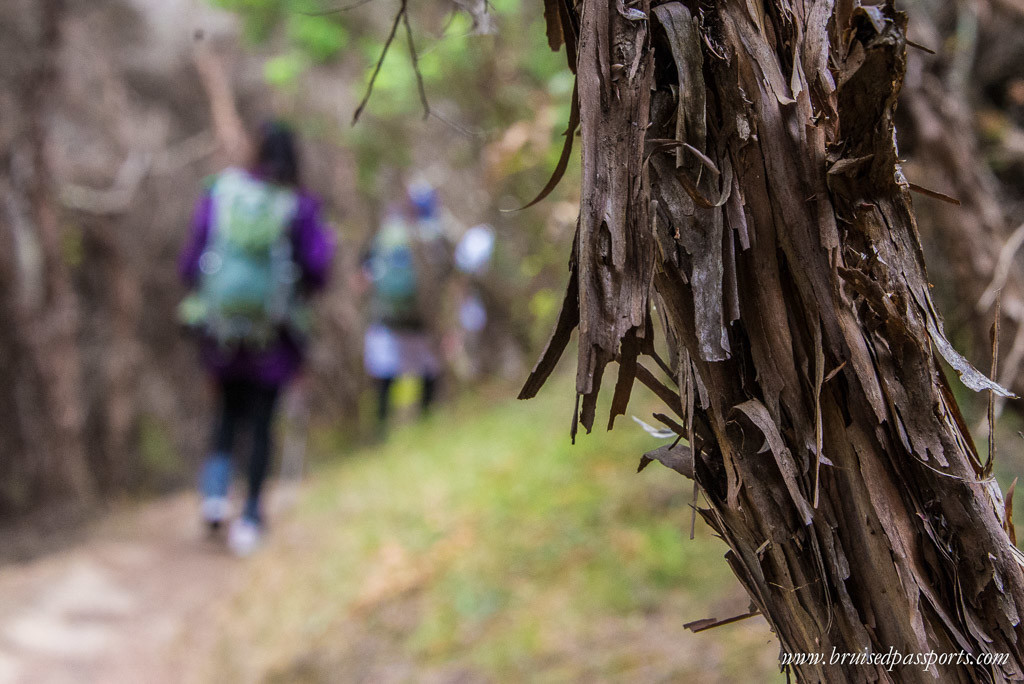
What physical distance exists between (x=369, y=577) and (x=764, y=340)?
115 inches

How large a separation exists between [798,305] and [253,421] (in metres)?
3.98

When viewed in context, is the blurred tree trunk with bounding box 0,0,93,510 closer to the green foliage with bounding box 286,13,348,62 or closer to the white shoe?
the green foliage with bounding box 286,13,348,62

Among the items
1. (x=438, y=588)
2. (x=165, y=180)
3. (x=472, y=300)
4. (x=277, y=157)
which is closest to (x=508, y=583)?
(x=438, y=588)

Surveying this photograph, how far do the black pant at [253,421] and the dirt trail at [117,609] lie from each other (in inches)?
20.2

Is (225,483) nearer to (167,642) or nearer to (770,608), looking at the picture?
(167,642)

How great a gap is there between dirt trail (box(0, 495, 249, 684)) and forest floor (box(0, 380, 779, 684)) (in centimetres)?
1

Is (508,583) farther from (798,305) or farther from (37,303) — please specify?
(37,303)

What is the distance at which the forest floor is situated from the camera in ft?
8.47

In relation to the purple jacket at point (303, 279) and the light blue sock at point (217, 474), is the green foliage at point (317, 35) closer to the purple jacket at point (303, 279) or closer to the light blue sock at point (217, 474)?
the purple jacket at point (303, 279)

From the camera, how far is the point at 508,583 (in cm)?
302

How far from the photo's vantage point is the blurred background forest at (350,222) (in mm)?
2516

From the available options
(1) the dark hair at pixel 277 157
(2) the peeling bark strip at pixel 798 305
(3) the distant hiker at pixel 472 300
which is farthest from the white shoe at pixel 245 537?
(2) the peeling bark strip at pixel 798 305

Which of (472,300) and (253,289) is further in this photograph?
(472,300)

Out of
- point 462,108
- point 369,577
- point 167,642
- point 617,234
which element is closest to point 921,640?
point 617,234
